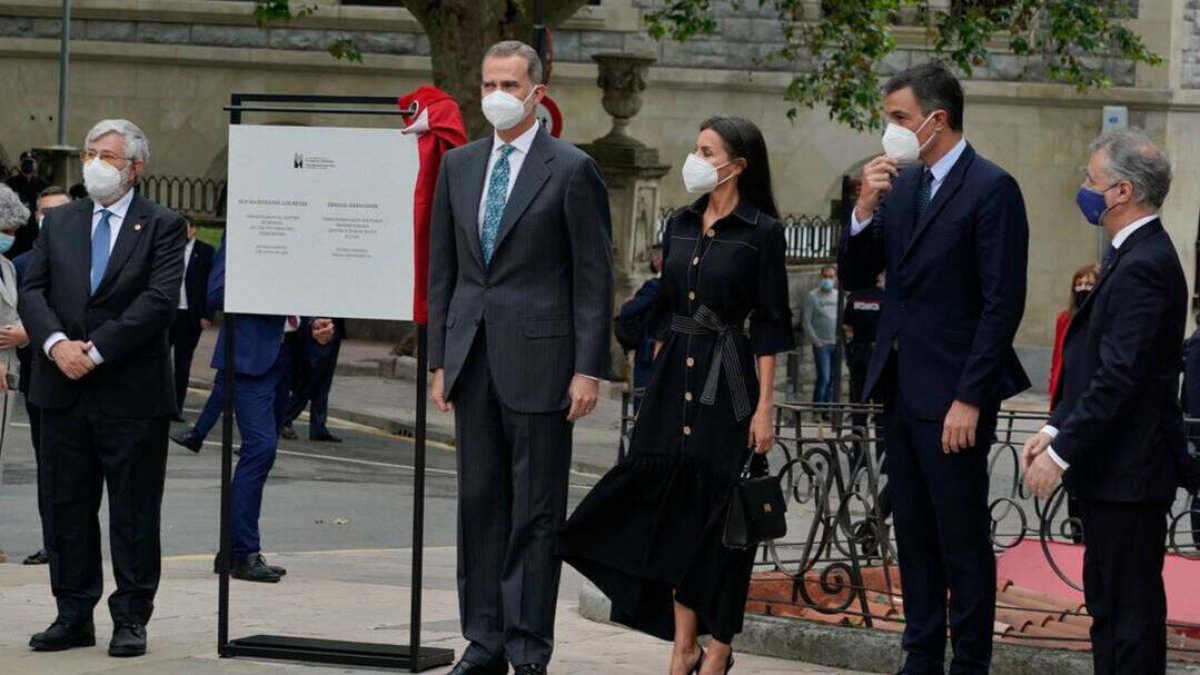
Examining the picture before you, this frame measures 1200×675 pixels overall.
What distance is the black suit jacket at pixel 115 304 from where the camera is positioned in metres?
8.91

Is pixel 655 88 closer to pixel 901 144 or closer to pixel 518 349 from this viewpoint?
pixel 518 349

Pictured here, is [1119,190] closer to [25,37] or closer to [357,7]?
Answer: [357,7]

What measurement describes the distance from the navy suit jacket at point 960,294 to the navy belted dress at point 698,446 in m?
0.55

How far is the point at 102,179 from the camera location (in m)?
8.99

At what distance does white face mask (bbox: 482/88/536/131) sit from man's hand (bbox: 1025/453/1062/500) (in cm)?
213

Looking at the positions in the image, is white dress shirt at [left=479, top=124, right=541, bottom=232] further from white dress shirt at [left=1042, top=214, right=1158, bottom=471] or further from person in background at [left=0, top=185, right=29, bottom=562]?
person in background at [left=0, top=185, right=29, bottom=562]

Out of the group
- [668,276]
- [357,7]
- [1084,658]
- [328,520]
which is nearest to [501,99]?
[668,276]

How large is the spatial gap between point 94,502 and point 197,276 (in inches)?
369

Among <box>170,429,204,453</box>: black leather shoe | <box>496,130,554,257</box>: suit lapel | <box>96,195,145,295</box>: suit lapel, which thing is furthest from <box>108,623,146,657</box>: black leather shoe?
<box>170,429,204,453</box>: black leather shoe

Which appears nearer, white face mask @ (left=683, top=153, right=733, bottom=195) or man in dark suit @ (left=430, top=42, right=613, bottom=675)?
man in dark suit @ (left=430, top=42, right=613, bottom=675)

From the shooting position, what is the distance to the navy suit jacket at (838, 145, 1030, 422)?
750cm

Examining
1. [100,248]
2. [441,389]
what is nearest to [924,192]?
[441,389]

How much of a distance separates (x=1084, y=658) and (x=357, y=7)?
85.9ft

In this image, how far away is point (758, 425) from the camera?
8070 millimetres
